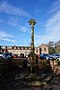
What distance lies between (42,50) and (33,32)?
69.7 metres

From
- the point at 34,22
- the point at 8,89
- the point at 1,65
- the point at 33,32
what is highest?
the point at 34,22

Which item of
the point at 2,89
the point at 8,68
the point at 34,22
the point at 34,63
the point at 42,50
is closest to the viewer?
the point at 2,89

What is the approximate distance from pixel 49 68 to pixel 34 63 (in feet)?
26.7

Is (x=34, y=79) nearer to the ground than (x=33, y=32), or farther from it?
nearer to the ground

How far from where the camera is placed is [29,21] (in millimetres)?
20625

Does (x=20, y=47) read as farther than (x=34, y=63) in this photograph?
Yes

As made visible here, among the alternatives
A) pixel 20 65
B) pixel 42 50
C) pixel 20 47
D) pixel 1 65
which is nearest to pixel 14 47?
pixel 20 47

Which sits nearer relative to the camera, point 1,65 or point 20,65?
point 1,65

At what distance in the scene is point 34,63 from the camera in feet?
63.4

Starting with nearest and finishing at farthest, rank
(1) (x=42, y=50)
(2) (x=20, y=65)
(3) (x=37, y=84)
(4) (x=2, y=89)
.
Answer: (4) (x=2, y=89) → (3) (x=37, y=84) → (2) (x=20, y=65) → (1) (x=42, y=50)

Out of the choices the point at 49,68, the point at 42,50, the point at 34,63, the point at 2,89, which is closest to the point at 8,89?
the point at 2,89

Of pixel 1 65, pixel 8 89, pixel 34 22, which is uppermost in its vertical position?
pixel 34 22

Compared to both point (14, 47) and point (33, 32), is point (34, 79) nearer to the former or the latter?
point (33, 32)

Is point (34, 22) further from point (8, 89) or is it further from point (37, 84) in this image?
point (8, 89)
